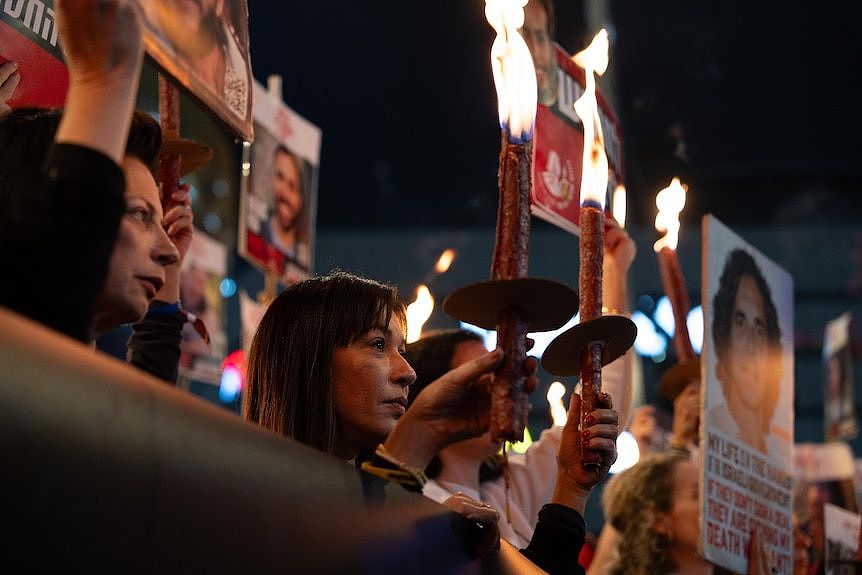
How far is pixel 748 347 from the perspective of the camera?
3.46m

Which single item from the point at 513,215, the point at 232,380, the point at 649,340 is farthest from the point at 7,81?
the point at 649,340

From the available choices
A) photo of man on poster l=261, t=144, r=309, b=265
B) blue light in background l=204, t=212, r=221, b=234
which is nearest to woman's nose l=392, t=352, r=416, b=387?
photo of man on poster l=261, t=144, r=309, b=265

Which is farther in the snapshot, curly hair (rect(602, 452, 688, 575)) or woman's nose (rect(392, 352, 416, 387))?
curly hair (rect(602, 452, 688, 575))

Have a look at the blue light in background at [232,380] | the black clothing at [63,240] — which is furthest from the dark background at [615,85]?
the black clothing at [63,240]

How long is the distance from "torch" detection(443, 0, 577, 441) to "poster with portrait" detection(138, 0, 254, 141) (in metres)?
0.53

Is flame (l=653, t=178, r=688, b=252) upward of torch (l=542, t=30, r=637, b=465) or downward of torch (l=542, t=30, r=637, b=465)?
upward

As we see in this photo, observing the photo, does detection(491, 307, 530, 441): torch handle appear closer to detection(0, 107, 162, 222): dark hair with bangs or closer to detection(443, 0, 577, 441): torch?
detection(443, 0, 577, 441): torch

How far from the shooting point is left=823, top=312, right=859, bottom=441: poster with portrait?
6.73m

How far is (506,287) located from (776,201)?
59.3 ft

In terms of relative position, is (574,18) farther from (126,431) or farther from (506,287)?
(126,431)

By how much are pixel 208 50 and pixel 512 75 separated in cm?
55

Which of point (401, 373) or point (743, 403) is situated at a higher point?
point (743, 403)

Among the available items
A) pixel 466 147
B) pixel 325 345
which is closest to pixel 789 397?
pixel 325 345

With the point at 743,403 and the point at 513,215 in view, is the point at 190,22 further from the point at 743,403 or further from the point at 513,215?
the point at 743,403
